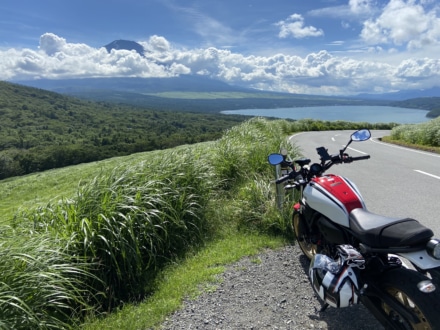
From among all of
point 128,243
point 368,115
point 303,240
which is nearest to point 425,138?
point 303,240

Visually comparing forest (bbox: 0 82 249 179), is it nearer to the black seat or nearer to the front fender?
the black seat

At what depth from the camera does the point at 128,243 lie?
147 inches

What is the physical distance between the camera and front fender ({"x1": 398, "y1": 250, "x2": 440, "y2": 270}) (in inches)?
74.8

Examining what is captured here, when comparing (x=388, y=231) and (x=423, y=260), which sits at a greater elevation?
(x=388, y=231)

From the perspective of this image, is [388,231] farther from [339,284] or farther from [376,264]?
[339,284]

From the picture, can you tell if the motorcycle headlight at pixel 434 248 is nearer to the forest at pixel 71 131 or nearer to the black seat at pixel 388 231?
the black seat at pixel 388 231

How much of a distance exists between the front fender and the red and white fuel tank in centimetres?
59

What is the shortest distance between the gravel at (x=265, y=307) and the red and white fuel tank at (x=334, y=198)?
0.94 m

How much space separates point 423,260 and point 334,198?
34.7 inches

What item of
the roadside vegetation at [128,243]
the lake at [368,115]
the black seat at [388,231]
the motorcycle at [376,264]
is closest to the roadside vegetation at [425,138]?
the lake at [368,115]

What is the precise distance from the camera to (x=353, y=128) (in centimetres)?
3306

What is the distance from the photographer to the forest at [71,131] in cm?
5522

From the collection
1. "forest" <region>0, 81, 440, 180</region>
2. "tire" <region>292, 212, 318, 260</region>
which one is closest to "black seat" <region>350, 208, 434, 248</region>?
"tire" <region>292, 212, 318, 260</region>

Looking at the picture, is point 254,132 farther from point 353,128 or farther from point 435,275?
point 353,128
